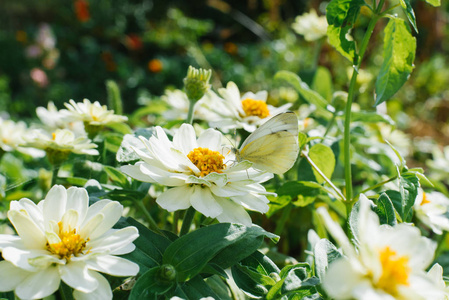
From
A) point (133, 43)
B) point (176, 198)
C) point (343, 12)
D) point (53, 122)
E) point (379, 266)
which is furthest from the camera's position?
point (133, 43)

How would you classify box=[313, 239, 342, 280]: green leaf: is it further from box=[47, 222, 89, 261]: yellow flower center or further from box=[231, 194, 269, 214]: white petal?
box=[47, 222, 89, 261]: yellow flower center

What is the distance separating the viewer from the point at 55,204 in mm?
569

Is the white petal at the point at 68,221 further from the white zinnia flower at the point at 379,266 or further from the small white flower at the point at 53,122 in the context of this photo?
the small white flower at the point at 53,122

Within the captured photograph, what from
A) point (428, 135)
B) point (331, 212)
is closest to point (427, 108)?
point (428, 135)

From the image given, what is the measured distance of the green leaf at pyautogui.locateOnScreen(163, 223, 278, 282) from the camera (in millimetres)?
557

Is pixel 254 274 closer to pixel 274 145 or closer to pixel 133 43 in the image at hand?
pixel 274 145

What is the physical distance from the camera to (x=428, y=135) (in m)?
2.79

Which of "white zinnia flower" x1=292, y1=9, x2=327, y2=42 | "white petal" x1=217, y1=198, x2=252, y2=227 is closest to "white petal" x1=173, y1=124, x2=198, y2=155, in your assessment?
"white petal" x1=217, y1=198, x2=252, y2=227

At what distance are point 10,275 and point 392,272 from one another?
416mm

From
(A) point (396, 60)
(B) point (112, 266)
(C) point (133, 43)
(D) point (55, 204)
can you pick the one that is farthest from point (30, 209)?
(C) point (133, 43)

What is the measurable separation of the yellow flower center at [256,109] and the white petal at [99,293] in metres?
0.51

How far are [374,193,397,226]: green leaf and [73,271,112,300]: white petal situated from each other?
15.5 inches

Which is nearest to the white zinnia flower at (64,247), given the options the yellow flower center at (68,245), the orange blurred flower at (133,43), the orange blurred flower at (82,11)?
the yellow flower center at (68,245)

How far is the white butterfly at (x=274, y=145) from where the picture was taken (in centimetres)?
68
